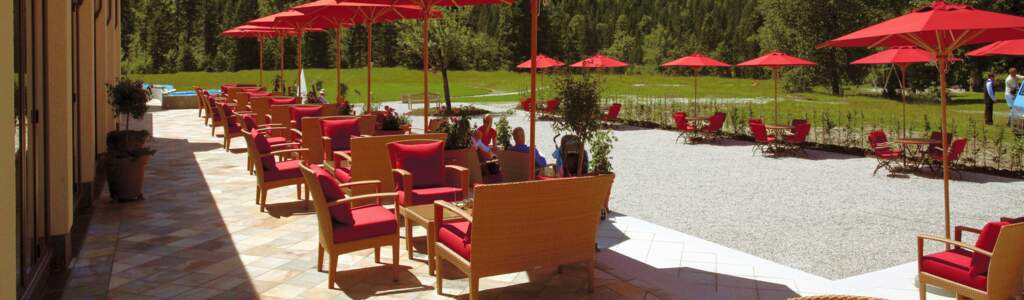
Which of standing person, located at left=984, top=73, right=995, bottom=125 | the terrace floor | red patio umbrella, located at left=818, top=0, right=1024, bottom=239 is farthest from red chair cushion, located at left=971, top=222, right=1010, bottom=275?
standing person, located at left=984, top=73, right=995, bottom=125

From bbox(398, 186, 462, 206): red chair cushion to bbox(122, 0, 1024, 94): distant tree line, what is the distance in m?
22.2

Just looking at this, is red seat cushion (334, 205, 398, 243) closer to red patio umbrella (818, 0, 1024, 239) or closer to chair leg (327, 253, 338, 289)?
chair leg (327, 253, 338, 289)

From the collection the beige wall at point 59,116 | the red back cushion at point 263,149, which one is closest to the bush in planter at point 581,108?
the red back cushion at point 263,149

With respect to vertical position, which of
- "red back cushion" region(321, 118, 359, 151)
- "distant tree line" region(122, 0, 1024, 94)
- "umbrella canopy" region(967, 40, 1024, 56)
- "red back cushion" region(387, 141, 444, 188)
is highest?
"distant tree line" region(122, 0, 1024, 94)

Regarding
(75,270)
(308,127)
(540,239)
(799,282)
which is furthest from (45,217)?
(799,282)

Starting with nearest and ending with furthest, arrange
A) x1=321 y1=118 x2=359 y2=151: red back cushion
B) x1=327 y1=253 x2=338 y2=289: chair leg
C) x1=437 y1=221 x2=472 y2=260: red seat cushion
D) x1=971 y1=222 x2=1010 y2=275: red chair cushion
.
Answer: x1=971 y1=222 x2=1010 y2=275: red chair cushion
x1=437 y1=221 x2=472 y2=260: red seat cushion
x1=327 y1=253 x2=338 y2=289: chair leg
x1=321 y1=118 x2=359 y2=151: red back cushion

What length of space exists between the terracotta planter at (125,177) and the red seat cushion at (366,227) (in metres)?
3.74

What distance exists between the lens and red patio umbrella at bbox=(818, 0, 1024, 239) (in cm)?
573

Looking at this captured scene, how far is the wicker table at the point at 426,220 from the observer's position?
4949mm

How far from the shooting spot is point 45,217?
5.19m

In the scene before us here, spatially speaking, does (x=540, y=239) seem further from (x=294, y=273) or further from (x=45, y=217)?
(x=45, y=217)

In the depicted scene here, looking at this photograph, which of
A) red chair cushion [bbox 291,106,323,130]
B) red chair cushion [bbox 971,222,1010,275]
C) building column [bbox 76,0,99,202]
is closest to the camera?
red chair cushion [bbox 971,222,1010,275]

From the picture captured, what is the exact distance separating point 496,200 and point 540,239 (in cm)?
45

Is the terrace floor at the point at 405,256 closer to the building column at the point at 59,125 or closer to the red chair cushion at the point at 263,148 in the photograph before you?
the building column at the point at 59,125
